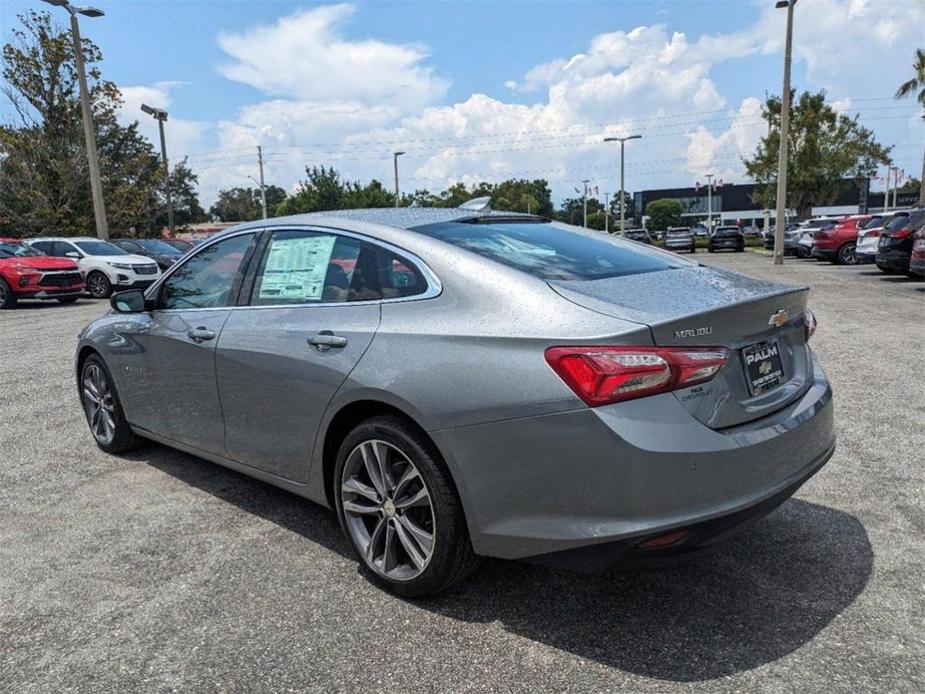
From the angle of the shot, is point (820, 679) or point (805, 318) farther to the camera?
point (805, 318)

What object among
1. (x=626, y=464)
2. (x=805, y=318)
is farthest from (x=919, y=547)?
(x=626, y=464)

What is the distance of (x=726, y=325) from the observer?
264cm

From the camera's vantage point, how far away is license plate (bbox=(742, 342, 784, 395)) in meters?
2.71

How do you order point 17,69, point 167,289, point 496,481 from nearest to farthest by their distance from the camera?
point 496,481
point 167,289
point 17,69

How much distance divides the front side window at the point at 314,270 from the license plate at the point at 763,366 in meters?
1.53

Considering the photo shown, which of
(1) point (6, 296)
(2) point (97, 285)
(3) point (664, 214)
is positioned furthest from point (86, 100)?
(3) point (664, 214)

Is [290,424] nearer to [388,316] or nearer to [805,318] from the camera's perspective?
[388,316]

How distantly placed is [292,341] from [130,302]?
1.71m

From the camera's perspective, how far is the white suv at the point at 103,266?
707 inches

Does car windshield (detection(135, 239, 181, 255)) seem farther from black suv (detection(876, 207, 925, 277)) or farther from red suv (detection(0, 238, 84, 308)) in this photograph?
black suv (detection(876, 207, 925, 277))

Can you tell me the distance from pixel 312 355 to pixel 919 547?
115 inches

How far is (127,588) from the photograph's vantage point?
10.4ft

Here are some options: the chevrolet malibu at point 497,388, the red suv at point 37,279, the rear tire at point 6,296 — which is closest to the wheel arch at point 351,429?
the chevrolet malibu at point 497,388

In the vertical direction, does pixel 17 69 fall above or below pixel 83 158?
above
